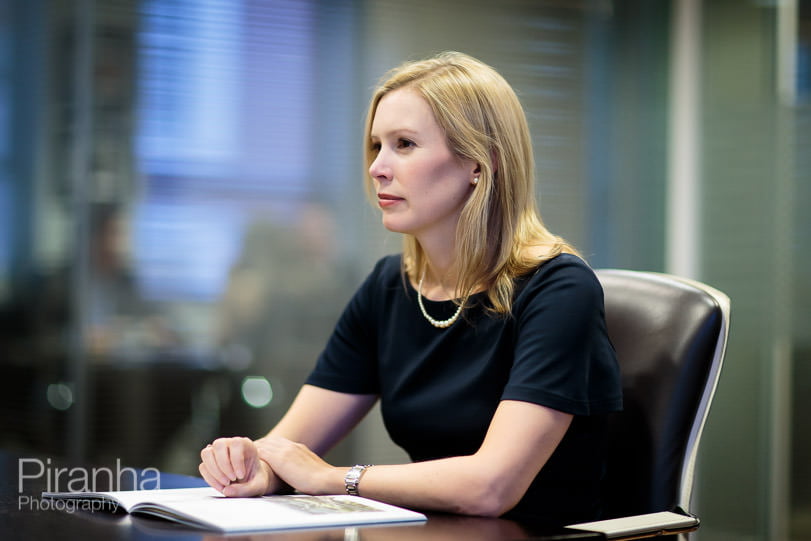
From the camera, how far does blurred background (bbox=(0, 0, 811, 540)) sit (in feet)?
10.8

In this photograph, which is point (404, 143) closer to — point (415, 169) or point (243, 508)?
point (415, 169)

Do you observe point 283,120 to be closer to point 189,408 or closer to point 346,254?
point 346,254

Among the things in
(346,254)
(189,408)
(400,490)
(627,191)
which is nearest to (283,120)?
(346,254)

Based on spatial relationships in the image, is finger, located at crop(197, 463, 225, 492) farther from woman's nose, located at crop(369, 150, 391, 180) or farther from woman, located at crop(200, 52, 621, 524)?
woman's nose, located at crop(369, 150, 391, 180)

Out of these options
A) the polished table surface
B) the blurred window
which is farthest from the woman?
the blurred window

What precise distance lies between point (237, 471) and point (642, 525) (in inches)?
21.8

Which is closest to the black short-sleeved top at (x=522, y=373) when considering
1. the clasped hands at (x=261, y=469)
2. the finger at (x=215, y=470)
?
the clasped hands at (x=261, y=469)

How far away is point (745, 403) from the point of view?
3756 millimetres

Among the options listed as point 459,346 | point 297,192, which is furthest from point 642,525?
point 297,192

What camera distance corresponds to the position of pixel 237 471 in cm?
129

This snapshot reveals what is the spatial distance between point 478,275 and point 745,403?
257 cm

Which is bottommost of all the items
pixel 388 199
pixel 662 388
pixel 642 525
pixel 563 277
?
pixel 642 525

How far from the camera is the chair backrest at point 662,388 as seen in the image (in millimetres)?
1424

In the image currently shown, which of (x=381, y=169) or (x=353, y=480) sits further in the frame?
(x=381, y=169)
